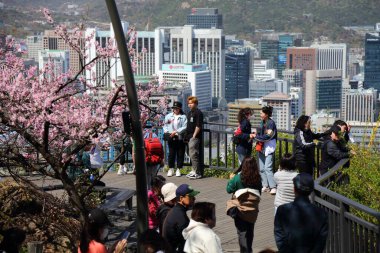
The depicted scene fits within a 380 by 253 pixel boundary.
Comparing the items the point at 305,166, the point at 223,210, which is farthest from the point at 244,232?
the point at 305,166

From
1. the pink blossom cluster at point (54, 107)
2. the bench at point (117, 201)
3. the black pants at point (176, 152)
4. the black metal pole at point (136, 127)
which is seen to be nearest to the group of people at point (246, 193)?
the black pants at point (176, 152)

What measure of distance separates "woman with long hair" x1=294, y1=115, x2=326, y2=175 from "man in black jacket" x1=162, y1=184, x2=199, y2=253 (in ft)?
16.9

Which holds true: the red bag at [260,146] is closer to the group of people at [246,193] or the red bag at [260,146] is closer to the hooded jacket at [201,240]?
the group of people at [246,193]

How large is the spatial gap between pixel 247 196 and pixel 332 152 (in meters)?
3.11

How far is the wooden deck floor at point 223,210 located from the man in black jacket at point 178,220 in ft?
7.82

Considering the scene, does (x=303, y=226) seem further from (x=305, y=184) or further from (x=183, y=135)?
(x=183, y=135)

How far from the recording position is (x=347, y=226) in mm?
7602

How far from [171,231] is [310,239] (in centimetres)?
140

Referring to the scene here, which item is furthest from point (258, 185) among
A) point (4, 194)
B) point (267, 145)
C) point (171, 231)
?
point (267, 145)

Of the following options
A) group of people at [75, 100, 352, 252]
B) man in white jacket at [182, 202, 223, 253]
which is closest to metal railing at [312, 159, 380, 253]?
group of people at [75, 100, 352, 252]

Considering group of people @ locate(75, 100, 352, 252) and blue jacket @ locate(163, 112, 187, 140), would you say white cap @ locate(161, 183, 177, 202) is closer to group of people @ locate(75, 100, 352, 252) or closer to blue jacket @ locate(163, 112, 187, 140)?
group of people @ locate(75, 100, 352, 252)

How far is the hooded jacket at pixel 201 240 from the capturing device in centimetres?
677

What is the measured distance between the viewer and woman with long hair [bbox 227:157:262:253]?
8977 mm

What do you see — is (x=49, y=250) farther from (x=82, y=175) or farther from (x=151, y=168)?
(x=151, y=168)
